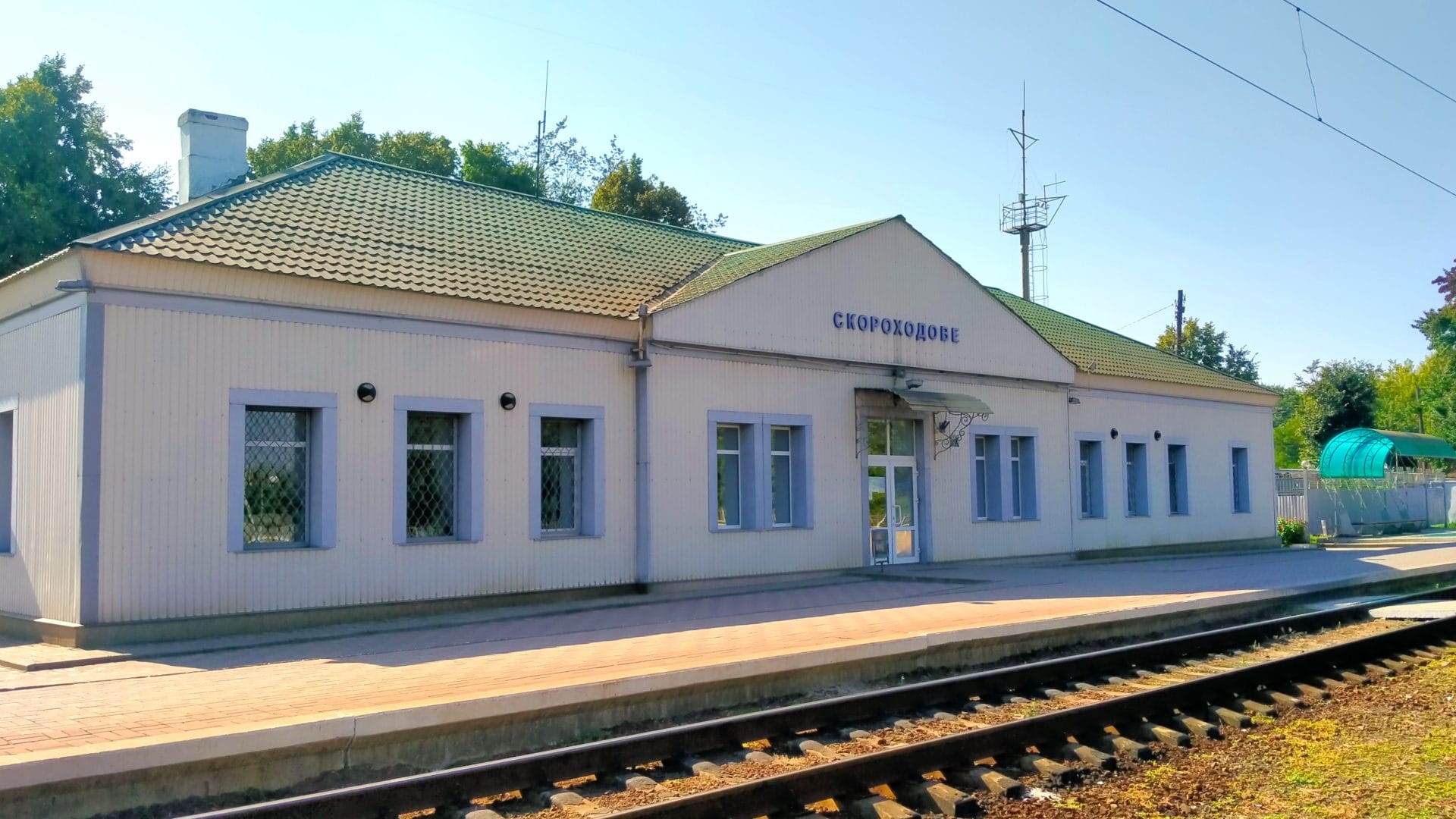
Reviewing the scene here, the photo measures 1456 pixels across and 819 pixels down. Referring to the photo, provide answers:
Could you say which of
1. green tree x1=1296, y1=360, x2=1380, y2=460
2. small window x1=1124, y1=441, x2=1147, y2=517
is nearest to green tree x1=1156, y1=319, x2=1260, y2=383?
green tree x1=1296, y1=360, x2=1380, y2=460

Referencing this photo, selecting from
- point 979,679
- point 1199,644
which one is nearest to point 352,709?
point 979,679

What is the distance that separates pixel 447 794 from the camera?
267 inches

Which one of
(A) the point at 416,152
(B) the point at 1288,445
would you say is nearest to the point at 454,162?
(A) the point at 416,152

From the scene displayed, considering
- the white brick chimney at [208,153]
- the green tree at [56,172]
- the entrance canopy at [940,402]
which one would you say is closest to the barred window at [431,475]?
the white brick chimney at [208,153]

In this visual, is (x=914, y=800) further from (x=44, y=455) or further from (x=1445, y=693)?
(x=44, y=455)

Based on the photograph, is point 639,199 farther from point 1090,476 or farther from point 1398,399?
point 1398,399

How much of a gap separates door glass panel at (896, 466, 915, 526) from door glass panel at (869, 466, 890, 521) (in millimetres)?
377

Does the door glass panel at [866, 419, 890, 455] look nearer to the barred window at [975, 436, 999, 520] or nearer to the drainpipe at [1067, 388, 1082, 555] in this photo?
the barred window at [975, 436, 999, 520]

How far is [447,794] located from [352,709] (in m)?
2.01

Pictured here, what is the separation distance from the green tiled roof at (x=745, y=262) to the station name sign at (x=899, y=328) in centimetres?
142

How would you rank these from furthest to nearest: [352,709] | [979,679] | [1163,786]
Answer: [979,679] < [352,709] < [1163,786]

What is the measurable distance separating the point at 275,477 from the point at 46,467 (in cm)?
245

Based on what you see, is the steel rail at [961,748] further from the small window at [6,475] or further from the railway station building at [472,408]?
the small window at [6,475]

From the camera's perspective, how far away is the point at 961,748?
7.77m
